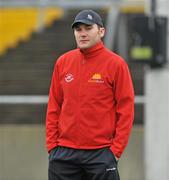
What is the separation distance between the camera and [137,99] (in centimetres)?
1123

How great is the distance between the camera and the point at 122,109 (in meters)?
6.04

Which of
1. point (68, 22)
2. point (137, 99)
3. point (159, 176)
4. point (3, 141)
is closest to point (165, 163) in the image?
point (159, 176)

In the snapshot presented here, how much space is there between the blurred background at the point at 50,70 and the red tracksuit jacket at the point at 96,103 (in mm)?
3562

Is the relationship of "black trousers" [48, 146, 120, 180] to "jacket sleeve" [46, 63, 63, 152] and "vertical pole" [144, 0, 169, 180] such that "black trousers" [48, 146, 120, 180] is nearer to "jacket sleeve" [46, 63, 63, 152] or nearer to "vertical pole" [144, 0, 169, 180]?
"jacket sleeve" [46, 63, 63, 152]

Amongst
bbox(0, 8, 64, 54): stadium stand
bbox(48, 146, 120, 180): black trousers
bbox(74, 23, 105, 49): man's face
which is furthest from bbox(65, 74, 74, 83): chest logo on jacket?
bbox(0, 8, 64, 54): stadium stand

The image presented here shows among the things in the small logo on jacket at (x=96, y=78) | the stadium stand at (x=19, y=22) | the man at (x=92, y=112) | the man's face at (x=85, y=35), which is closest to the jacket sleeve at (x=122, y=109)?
the man at (x=92, y=112)

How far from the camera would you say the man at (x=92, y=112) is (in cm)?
601

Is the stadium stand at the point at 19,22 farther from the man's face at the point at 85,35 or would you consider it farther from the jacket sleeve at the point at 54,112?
the man's face at the point at 85,35

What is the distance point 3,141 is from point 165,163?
2164mm

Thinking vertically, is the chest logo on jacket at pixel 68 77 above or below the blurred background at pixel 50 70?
above

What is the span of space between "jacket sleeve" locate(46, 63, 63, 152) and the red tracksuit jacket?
0.07 ft

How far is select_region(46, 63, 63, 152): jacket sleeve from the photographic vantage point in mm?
6180

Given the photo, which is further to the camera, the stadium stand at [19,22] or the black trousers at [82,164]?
the stadium stand at [19,22]

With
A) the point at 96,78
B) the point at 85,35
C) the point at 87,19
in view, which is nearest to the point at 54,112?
the point at 96,78
